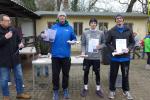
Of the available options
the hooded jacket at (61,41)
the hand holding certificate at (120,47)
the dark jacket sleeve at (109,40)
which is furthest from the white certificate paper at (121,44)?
the hooded jacket at (61,41)

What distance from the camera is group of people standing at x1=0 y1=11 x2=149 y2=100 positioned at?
6.75 meters

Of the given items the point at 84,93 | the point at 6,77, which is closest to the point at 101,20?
the point at 84,93

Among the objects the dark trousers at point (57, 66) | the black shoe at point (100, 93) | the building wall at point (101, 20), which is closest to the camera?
the dark trousers at point (57, 66)

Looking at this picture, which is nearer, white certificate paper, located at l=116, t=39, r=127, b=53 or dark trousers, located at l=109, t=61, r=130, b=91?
white certificate paper, located at l=116, t=39, r=127, b=53

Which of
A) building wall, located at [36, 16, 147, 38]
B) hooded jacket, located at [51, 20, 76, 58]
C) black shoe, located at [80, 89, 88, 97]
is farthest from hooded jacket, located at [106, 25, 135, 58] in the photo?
building wall, located at [36, 16, 147, 38]

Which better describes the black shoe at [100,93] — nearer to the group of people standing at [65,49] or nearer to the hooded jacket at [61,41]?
the group of people standing at [65,49]

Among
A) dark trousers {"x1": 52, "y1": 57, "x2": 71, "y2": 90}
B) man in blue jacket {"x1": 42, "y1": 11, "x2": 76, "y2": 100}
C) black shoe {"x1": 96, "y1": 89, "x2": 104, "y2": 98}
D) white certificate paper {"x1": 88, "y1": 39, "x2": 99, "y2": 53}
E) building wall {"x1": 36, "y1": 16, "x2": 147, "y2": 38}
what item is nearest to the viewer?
man in blue jacket {"x1": 42, "y1": 11, "x2": 76, "y2": 100}

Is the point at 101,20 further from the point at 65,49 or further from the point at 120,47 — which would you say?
the point at 65,49

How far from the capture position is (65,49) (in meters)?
7.11

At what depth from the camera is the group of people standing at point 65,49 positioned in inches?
266

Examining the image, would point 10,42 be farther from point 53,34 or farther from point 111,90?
point 111,90

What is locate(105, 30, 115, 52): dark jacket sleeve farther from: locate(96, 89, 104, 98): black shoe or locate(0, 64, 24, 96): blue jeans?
locate(0, 64, 24, 96): blue jeans

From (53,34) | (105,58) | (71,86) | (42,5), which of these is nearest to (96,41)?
(53,34)

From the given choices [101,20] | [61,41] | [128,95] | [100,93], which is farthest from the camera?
[101,20]
